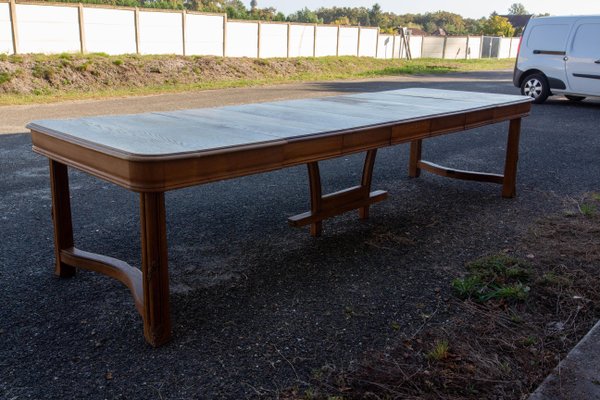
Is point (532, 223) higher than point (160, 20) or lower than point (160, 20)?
lower

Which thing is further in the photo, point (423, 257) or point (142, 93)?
point (142, 93)

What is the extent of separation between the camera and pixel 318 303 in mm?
3221

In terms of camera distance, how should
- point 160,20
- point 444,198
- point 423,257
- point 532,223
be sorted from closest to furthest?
point 423,257, point 532,223, point 444,198, point 160,20

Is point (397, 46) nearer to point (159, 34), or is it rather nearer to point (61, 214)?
point (159, 34)

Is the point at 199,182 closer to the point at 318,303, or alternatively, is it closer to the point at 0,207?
the point at 318,303

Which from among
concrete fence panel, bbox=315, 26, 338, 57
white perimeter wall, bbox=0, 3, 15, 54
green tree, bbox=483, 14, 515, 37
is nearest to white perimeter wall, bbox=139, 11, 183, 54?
white perimeter wall, bbox=0, 3, 15, 54

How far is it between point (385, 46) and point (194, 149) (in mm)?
32753

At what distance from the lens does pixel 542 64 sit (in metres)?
12.6

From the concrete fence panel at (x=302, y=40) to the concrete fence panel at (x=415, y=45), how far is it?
10.8 m

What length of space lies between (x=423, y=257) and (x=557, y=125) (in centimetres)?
724

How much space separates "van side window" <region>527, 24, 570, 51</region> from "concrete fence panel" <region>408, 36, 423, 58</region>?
24002 millimetres

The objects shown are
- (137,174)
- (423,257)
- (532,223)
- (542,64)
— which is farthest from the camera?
(542,64)

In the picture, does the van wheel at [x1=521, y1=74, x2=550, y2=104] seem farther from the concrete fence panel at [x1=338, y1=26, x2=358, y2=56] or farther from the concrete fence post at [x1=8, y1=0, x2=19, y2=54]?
the concrete fence panel at [x1=338, y1=26, x2=358, y2=56]

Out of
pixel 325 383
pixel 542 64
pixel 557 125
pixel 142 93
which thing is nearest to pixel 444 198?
pixel 325 383
